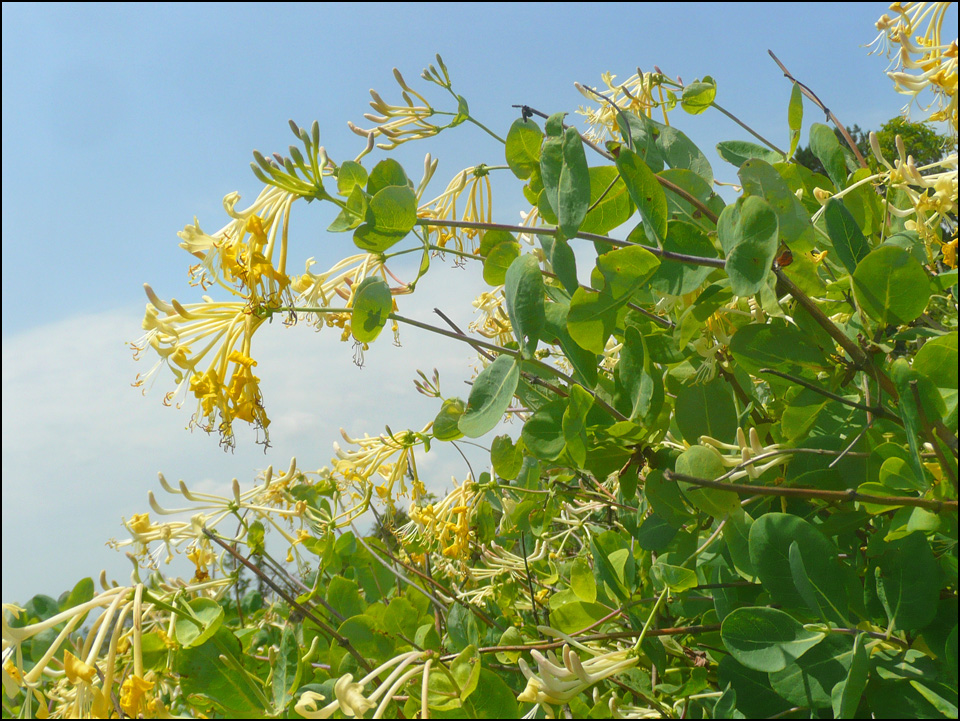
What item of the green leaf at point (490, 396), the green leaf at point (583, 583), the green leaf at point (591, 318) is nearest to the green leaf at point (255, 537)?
the green leaf at point (583, 583)

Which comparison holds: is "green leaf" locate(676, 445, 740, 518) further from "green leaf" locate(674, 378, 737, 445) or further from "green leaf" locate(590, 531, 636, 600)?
"green leaf" locate(590, 531, 636, 600)

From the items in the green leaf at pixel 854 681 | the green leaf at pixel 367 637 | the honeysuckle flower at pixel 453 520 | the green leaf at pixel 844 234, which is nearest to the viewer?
the green leaf at pixel 854 681

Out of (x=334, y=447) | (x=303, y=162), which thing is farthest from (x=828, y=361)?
(x=334, y=447)

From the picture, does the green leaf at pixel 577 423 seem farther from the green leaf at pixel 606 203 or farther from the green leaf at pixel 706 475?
the green leaf at pixel 606 203

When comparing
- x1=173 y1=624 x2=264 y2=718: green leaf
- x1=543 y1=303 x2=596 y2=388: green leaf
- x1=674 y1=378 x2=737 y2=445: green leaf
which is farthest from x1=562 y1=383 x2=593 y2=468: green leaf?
x1=173 y1=624 x2=264 y2=718: green leaf

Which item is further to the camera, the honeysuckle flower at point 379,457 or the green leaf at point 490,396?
the honeysuckle flower at point 379,457

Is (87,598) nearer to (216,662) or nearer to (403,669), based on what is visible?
(216,662)

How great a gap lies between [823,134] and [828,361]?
0.54 metres

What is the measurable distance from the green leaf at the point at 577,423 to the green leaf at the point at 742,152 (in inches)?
27.4

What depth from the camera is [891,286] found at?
2.84 ft

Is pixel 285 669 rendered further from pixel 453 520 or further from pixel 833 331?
pixel 833 331

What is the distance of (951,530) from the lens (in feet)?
2.77

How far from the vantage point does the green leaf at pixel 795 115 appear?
1334 mm

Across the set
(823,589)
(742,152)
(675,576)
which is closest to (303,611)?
(675,576)
